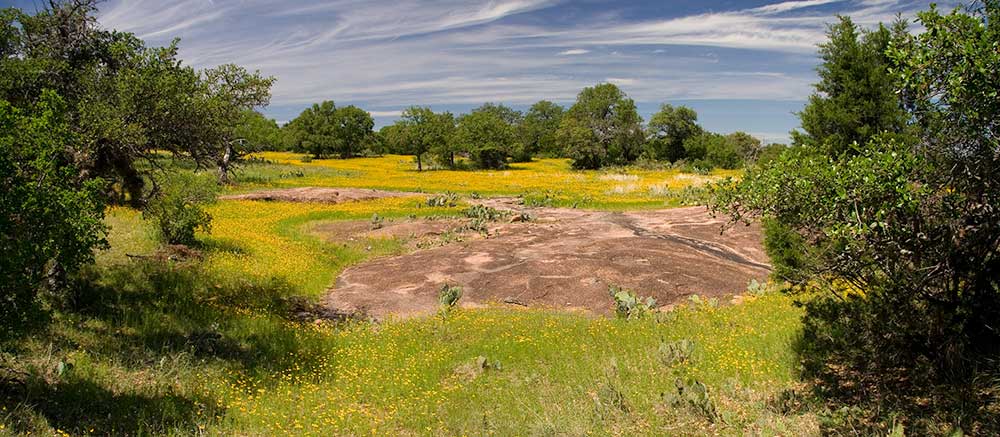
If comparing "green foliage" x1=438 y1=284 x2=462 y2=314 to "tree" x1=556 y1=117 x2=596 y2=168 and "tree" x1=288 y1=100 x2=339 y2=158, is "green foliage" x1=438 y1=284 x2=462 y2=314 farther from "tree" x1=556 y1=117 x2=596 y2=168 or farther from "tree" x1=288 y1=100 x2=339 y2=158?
"tree" x1=288 y1=100 x2=339 y2=158

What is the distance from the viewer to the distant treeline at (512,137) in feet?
255

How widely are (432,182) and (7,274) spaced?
50.3 meters

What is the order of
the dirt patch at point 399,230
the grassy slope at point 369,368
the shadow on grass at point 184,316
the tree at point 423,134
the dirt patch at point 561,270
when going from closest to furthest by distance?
the grassy slope at point 369,368
the shadow on grass at point 184,316
the dirt patch at point 561,270
the dirt patch at point 399,230
the tree at point 423,134

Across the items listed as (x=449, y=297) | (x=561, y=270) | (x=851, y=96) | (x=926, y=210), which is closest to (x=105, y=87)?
(x=449, y=297)

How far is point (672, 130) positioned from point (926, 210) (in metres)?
92.3

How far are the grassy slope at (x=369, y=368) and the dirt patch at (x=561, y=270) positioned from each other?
1.75 metres

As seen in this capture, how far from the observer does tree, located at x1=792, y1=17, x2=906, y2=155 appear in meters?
14.8

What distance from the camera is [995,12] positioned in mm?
5621

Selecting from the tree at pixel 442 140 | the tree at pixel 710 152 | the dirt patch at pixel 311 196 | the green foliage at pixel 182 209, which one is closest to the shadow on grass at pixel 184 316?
the green foliage at pixel 182 209

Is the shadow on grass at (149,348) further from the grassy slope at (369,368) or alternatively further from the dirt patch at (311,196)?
the dirt patch at (311,196)

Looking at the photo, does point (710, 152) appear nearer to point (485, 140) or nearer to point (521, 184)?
point (485, 140)

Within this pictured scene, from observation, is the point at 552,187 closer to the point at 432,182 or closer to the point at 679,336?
the point at 432,182

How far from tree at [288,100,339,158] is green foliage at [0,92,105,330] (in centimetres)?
8722

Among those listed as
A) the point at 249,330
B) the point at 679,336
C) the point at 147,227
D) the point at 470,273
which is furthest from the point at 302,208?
the point at 679,336
